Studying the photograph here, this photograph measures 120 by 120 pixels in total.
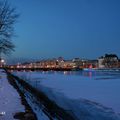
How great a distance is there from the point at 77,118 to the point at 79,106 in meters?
3.66

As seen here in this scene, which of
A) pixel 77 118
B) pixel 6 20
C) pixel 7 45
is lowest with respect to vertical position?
pixel 77 118

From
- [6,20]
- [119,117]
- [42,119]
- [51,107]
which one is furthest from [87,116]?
[6,20]

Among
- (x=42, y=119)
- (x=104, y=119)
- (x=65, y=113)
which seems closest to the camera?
(x=42, y=119)

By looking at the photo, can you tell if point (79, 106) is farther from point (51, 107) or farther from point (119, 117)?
point (119, 117)

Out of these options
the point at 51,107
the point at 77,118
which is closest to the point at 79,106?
the point at 51,107

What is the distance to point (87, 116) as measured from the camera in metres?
13.4

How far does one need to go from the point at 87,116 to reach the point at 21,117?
418cm

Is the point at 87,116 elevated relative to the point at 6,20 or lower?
lower

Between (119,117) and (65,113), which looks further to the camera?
(65,113)

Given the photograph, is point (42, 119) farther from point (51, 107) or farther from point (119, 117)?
point (51, 107)

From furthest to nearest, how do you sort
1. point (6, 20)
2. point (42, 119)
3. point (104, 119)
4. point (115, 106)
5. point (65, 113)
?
point (6, 20), point (115, 106), point (65, 113), point (104, 119), point (42, 119)

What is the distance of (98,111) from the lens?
47.9ft

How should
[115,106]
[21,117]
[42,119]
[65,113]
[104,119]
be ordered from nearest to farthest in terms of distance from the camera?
[21,117], [42,119], [104,119], [65,113], [115,106]

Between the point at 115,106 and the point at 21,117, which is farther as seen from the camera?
the point at 115,106
